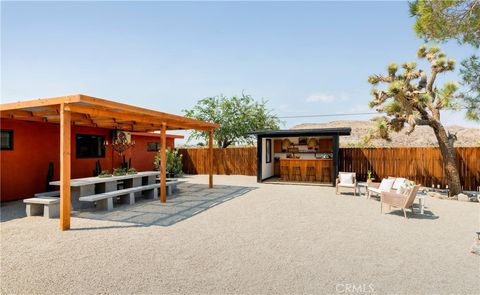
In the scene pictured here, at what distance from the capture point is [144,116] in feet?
23.4

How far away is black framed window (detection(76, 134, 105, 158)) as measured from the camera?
10266 mm

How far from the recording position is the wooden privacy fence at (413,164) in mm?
10188

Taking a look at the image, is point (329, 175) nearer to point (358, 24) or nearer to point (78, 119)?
point (358, 24)

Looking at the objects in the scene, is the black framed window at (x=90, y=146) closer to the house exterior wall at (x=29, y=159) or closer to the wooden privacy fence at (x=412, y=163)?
the house exterior wall at (x=29, y=159)

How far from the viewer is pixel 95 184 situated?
308 inches

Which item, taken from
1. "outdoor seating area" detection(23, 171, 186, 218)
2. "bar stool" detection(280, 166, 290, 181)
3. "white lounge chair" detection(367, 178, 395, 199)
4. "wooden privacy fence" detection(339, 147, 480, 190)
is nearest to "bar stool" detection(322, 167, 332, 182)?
"wooden privacy fence" detection(339, 147, 480, 190)

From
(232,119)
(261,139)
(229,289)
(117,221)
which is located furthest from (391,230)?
(232,119)

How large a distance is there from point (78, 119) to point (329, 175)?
11.0 metres

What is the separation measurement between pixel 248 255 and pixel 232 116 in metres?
20.4

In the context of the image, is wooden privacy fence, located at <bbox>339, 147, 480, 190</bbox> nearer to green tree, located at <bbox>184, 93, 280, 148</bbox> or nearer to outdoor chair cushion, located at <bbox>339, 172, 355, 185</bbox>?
outdoor chair cushion, located at <bbox>339, 172, 355, 185</bbox>

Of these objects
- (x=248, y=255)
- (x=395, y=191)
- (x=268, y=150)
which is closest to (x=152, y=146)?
(x=268, y=150)

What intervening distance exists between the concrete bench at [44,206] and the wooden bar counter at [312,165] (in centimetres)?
985

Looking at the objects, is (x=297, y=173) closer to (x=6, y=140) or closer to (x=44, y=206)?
(x=44, y=206)

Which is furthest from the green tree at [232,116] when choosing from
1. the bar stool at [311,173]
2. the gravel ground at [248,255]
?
the gravel ground at [248,255]
